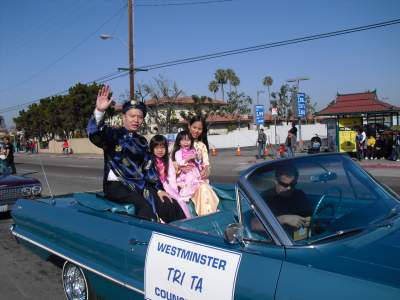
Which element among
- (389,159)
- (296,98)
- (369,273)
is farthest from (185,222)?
(296,98)

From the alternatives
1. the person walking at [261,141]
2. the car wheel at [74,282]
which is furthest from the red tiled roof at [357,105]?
the car wheel at [74,282]

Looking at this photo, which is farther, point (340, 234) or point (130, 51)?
point (130, 51)

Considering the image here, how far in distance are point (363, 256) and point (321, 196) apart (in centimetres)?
75

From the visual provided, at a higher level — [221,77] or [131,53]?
[221,77]

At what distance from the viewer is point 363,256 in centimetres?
213

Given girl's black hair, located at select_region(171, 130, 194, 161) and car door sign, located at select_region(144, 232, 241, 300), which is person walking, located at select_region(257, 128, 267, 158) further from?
car door sign, located at select_region(144, 232, 241, 300)

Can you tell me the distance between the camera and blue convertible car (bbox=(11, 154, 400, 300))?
2.06 m

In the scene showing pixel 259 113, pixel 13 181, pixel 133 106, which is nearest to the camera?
pixel 133 106

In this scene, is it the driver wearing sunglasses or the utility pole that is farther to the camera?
the utility pole

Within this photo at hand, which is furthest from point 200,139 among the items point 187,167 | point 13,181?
point 13,181

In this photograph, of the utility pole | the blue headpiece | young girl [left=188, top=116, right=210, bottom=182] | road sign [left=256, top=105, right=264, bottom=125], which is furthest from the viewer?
the utility pole

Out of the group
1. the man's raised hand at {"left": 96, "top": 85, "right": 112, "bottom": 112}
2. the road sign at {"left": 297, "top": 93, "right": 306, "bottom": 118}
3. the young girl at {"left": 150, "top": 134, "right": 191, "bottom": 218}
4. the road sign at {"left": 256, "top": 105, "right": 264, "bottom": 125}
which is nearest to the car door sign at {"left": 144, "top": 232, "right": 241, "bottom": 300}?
the man's raised hand at {"left": 96, "top": 85, "right": 112, "bottom": 112}

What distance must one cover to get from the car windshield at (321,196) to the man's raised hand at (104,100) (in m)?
1.70

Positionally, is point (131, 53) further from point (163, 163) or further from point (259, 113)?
point (163, 163)
